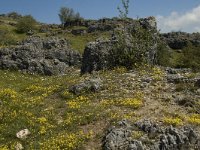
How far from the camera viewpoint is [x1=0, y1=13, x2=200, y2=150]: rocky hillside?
947 inches

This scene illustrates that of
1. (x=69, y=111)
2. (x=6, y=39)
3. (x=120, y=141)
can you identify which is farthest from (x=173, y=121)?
(x=6, y=39)

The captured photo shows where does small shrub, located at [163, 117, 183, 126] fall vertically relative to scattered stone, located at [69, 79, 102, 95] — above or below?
below

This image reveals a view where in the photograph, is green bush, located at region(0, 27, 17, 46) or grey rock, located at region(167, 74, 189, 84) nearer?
grey rock, located at region(167, 74, 189, 84)

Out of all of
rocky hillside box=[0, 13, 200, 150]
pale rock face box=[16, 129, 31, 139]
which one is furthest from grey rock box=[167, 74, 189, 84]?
pale rock face box=[16, 129, 31, 139]

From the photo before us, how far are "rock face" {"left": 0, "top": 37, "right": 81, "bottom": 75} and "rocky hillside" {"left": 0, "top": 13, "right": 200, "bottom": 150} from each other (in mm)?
3847

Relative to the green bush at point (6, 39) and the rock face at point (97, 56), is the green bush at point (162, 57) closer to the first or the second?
the green bush at point (6, 39)

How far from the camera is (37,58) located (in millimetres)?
52938

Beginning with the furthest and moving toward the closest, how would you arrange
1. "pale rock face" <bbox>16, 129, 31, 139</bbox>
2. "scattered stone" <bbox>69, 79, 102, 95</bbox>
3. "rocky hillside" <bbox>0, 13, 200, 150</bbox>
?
"scattered stone" <bbox>69, 79, 102, 95</bbox>
"pale rock face" <bbox>16, 129, 31, 139</bbox>
"rocky hillside" <bbox>0, 13, 200, 150</bbox>

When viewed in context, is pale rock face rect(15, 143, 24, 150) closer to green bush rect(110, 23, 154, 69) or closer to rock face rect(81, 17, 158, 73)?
green bush rect(110, 23, 154, 69)

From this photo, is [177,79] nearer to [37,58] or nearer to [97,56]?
[97,56]

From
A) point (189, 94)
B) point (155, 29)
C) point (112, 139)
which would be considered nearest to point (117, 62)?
point (155, 29)

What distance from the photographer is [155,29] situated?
4406 cm

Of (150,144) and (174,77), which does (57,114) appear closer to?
(150,144)

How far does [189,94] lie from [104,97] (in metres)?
6.07
